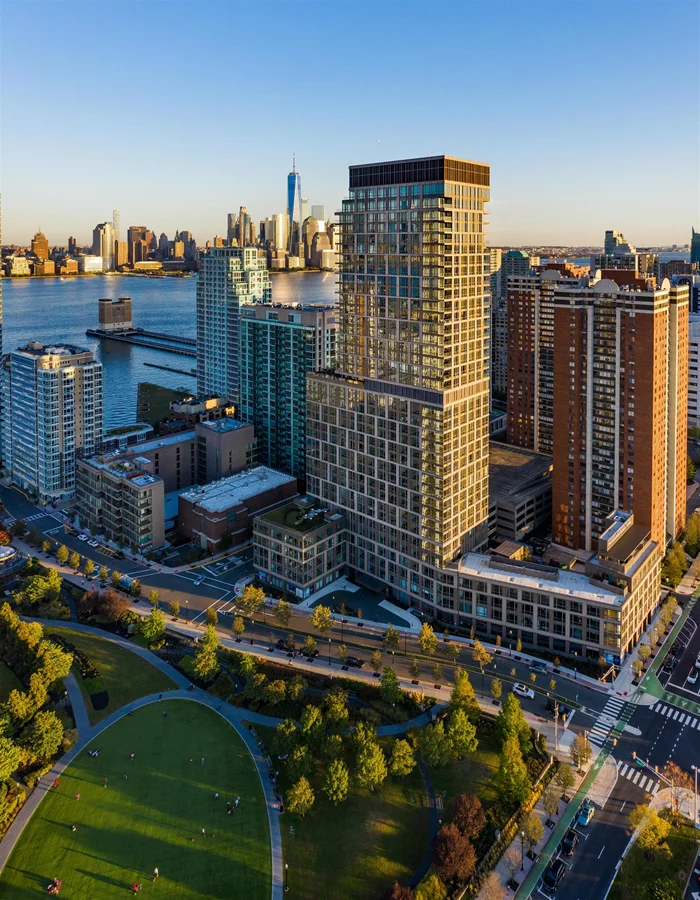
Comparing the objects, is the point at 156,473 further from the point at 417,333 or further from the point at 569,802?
the point at 569,802

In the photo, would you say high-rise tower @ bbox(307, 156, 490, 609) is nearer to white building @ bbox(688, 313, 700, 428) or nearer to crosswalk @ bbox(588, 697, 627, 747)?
crosswalk @ bbox(588, 697, 627, 747)

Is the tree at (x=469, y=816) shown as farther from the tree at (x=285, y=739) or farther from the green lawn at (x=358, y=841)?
the tree at (x=285, y=739)

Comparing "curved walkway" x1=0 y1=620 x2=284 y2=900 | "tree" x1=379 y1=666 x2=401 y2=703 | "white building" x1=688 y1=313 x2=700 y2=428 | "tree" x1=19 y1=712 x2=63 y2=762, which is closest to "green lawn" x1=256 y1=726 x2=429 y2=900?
"curved walkway" x1=0 y1=620 x2=284 y2=900

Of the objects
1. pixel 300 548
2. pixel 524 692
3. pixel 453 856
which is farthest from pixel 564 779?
pixel 300 548

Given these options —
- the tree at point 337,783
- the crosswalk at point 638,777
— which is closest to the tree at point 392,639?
the tree at point 337,783

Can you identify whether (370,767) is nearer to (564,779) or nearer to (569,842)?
(564,779)
